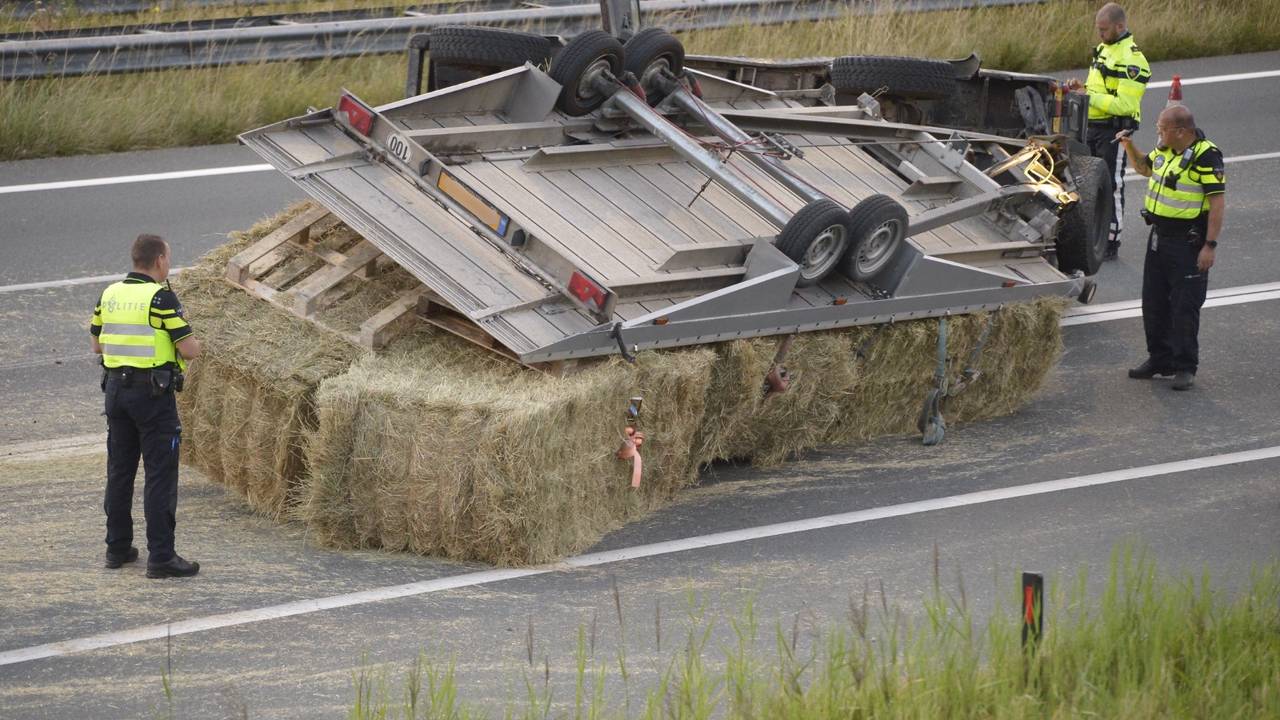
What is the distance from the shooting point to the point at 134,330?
7797 millimetres

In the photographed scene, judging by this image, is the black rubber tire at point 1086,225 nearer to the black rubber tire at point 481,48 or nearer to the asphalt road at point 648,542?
the asphalt road at point 648,542

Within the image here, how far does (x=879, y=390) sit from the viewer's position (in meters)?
9.83

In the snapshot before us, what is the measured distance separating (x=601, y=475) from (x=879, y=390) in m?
2.06

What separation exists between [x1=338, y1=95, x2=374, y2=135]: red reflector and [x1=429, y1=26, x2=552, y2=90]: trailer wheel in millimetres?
1201

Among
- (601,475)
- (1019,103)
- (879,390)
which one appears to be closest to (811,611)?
(601,475)

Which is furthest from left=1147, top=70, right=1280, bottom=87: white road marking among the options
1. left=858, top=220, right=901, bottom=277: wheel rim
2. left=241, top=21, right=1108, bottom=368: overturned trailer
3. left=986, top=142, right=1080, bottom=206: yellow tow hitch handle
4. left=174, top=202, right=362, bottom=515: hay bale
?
left=174, top=202, right=362, bottom=515: hay bale

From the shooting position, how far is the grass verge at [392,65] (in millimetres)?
15688

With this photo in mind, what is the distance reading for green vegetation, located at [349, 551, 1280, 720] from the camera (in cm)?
596

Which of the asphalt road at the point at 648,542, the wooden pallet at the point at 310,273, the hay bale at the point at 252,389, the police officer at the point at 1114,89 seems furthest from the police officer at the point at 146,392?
the police officer at the point at 1114,89

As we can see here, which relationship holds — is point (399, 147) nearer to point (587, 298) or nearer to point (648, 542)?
point (587, 298)

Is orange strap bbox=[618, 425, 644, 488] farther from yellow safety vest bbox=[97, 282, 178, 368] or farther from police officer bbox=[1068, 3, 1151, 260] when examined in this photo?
police officer bbox=[1068, 3, 1151, 260]

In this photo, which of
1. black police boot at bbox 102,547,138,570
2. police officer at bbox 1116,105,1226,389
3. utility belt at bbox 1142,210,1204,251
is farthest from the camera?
utility belt at bbox 1142,210,1204,251

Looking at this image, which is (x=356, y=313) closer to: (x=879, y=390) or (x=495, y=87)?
(x=495, y=87)

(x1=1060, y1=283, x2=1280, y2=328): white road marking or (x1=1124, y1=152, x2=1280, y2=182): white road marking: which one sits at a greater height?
(x1=1124, y1=152, x2=1280, y2=182): white road marking
